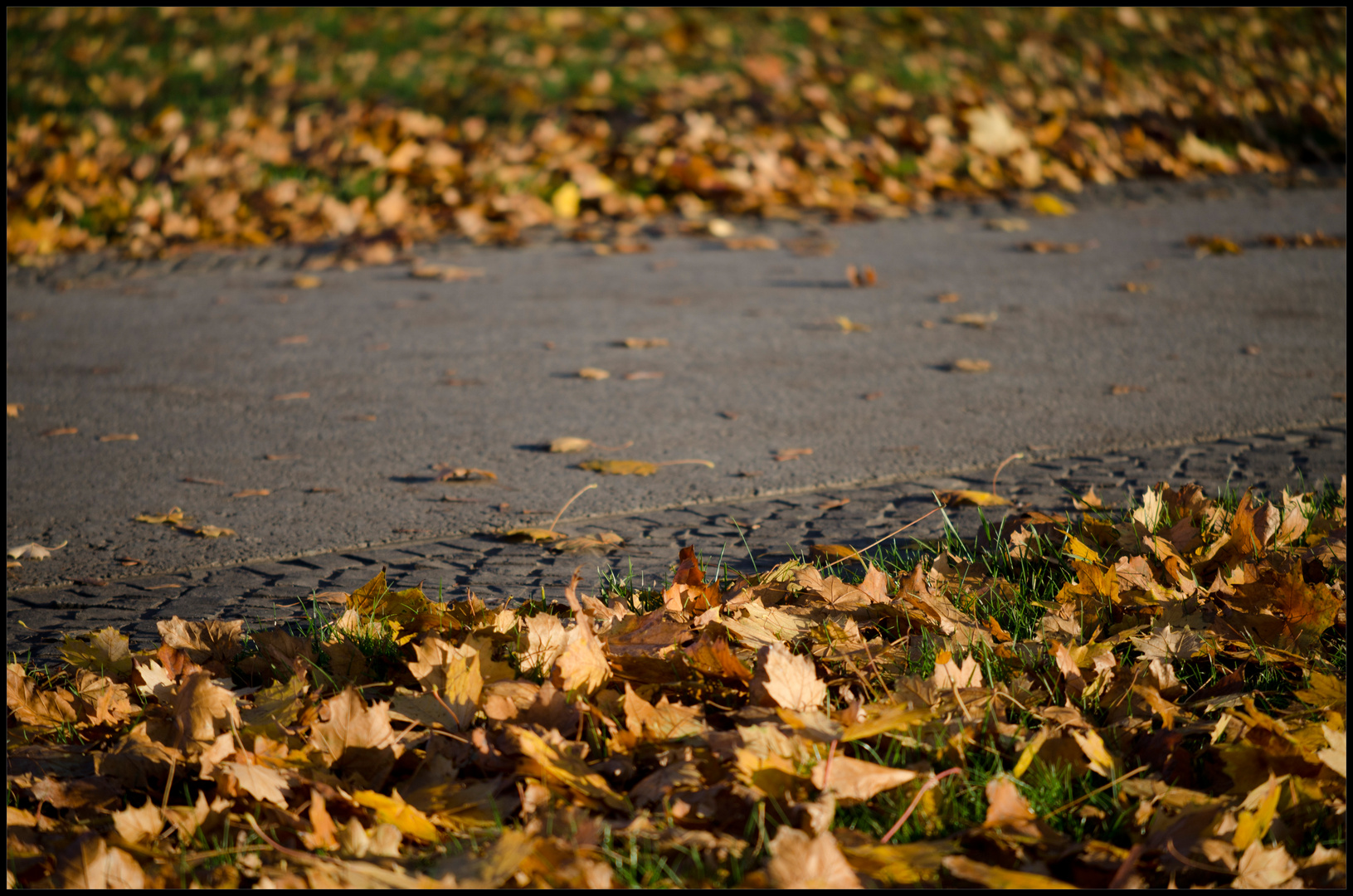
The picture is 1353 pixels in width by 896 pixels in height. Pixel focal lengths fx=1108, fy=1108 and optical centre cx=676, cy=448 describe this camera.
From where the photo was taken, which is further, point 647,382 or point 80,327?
point 80,327

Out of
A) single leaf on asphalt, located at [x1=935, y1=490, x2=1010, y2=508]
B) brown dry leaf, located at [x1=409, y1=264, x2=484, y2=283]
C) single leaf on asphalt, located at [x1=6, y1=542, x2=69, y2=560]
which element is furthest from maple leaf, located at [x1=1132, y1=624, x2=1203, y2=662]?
brown dry leaf, located at [x1=409, y1=264, x2=484, y2=283]

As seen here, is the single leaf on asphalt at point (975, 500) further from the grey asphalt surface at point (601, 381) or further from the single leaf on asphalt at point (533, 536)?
the single leaf on asphalt at point (533, 536)

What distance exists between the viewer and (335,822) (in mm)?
1726

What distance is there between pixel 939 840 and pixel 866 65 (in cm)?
957

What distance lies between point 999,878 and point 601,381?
3159mm

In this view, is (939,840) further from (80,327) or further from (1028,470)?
(80,327)

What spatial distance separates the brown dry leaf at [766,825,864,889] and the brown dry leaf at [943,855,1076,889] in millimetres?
154

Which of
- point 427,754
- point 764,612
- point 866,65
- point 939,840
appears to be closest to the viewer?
point 939,840

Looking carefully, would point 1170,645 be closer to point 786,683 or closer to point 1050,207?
point 786,683

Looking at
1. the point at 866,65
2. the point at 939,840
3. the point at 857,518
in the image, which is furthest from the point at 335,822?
the point at 866,65

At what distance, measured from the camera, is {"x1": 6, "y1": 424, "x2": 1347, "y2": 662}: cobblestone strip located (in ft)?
8.76

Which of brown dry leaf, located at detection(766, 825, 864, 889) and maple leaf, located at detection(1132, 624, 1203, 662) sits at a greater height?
brown dry leaf, located at detection(766, 825, 864, 889)

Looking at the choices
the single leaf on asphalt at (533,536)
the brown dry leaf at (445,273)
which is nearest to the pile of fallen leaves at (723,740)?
the single leaf on asphalt at (533,536)

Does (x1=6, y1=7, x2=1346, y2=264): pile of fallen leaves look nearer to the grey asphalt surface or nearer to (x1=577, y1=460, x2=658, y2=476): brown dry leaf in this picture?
the grey asphalt surface
